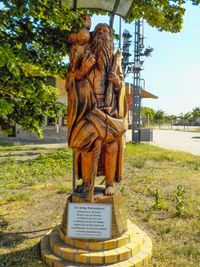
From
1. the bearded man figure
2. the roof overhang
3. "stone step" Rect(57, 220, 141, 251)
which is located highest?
the roof overhang

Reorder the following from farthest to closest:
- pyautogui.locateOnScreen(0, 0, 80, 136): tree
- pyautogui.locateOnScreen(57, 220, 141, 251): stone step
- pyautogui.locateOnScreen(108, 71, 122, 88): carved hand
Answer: pyautogui.locateOnScreen(0, 0, 80, 136): tree → pyautogui.locateOnScreen(108, 71, 122, 88): carved hand → pyautogui.locateOnScreen(57, 220, 141, 251): stone step

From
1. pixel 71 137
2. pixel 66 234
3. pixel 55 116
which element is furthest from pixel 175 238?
pixel 55 116

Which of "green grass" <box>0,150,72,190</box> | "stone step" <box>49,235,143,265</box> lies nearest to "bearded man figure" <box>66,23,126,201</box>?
"stone step" <box>49,235,143,265</box>

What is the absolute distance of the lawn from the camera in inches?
141

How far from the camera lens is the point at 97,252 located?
10.3 feet

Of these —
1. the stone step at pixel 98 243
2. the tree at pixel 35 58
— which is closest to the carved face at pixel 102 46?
the tree at pixel 35 58

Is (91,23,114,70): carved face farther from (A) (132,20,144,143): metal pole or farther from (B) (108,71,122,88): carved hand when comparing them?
(A) (132,20,144,143): metal pole

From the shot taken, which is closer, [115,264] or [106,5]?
[115,264]

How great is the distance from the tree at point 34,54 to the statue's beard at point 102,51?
28.6 inches

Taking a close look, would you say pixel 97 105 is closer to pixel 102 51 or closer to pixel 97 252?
pixel 102 51

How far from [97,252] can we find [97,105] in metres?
1.54

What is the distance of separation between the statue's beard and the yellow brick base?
190 centimetres

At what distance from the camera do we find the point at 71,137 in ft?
11.0

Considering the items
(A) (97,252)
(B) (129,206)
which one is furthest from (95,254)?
(B) (129,206)
